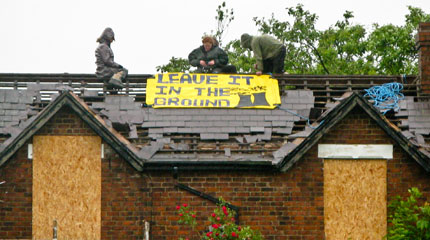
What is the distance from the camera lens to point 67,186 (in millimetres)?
15344

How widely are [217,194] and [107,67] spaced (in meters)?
4.04

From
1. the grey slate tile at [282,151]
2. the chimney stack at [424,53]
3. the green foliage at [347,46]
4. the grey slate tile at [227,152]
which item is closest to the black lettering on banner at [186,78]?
the grey slate tile at [227,152]

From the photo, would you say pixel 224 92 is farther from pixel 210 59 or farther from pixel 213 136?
pixel 213 136

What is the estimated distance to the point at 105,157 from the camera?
15477 millimetres

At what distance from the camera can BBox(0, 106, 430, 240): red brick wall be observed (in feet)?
50.3

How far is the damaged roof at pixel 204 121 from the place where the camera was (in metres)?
15.3

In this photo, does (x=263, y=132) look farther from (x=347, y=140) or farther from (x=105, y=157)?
(x=105, y=157)

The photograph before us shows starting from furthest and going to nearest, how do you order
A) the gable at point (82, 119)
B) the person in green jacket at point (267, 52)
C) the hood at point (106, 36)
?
the person in green jacket at point (267, 52)
the hood at point (106, 36)
the gable at point (82, 119)

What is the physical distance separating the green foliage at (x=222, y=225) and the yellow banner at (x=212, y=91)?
2.55 meters

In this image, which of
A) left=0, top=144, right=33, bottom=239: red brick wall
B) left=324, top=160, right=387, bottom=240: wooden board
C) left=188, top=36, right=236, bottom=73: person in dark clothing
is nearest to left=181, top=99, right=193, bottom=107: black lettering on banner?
left=188, top=36, right=236, bottom=73: person in dark clothing

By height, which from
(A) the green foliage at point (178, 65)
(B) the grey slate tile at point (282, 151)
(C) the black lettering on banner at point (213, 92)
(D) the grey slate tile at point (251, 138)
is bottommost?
(B) the grey slate tile at point (282, 151)

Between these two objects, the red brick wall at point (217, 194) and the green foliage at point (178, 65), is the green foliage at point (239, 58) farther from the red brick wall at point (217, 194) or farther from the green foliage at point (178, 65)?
the red brick wall at point (217, 194)

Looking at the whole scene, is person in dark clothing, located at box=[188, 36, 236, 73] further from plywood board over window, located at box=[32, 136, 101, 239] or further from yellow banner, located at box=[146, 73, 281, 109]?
plywood board over window, located at box=[32, 136, 101, 239]

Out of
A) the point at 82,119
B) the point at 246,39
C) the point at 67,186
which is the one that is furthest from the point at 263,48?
the point at 67,186
